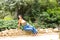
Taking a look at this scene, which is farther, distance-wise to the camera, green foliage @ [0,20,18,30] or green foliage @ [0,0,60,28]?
green foliage @ [0,0,60,28]

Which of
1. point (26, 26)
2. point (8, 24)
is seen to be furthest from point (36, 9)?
point (26, 26)

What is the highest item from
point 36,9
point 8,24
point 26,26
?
point 36,9

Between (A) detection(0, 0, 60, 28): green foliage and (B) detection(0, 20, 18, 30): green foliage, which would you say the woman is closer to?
(B) detection(0, 20, 18, 30): green foliage

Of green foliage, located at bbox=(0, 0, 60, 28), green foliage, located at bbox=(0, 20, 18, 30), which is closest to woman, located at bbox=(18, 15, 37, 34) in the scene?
green foliage, located at bbox=(0, 20, 18, 30)

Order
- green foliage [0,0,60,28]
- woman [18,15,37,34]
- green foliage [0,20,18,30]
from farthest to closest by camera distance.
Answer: green foliage [0,0,60,28] < green foliage [0,20,18,30] < woman [18,15,37,34]

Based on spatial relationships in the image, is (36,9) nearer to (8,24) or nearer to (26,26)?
(8,24)

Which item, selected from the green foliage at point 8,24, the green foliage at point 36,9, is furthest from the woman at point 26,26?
the green foliage at point 36,9

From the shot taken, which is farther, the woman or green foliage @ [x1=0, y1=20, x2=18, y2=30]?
green foliage @ [x1=0, y1=20, x2=18, y2=30]

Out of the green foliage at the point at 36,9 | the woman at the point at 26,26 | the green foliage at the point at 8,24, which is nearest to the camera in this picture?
the woman at the point at 26,26

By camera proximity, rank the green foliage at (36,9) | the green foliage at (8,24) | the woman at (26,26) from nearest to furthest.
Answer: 1. the woman at (26,26)
2. the green foliage at (8,24)
3. the green foliage at (36,9)

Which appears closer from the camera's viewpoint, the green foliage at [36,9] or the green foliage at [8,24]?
the green foliage at [8,24]

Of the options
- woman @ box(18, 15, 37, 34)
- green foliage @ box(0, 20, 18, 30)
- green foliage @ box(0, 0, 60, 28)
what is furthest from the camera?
green foliage @ box(0, 0, 60, 28)

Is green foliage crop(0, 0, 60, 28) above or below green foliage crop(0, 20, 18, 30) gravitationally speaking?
above

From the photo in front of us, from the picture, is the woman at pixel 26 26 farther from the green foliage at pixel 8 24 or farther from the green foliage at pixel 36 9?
the green foliage at pixel 36 9
